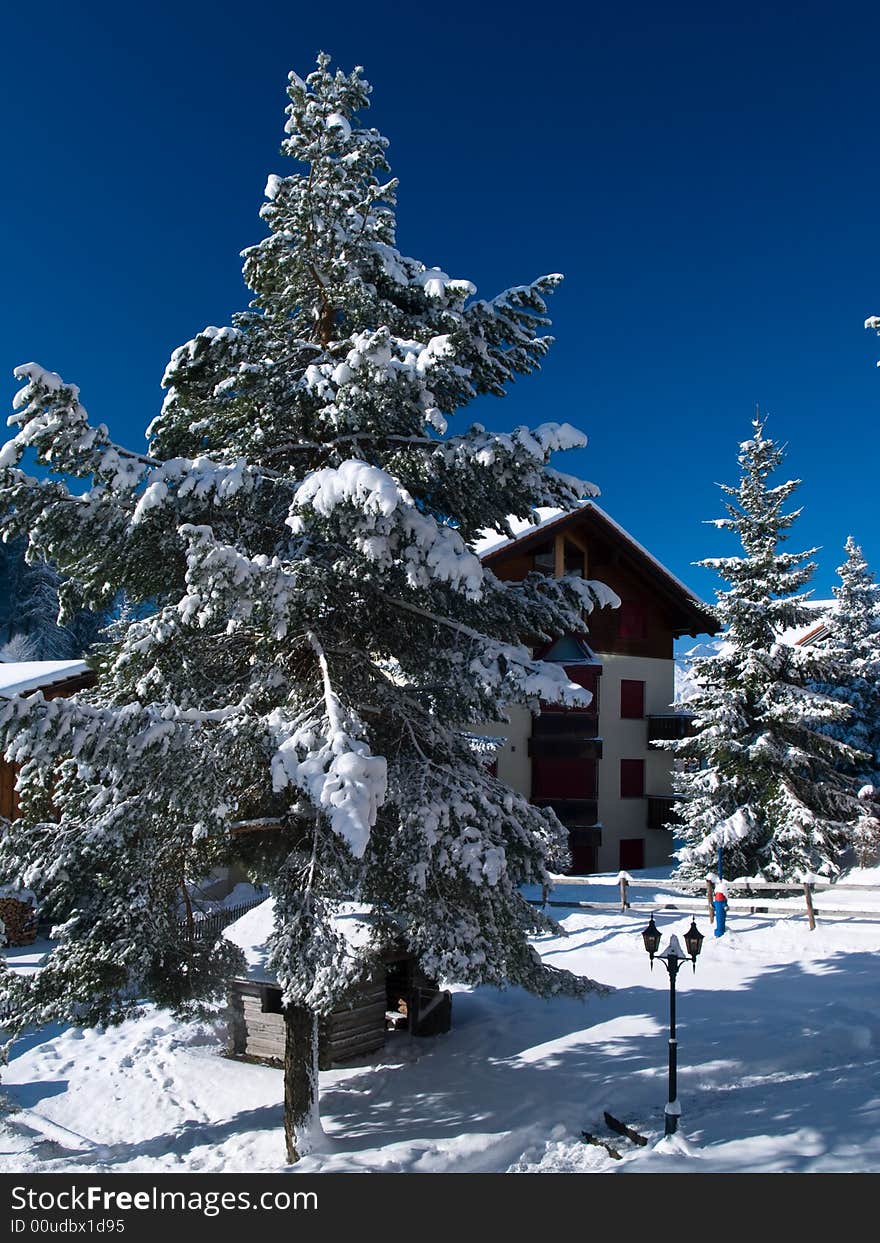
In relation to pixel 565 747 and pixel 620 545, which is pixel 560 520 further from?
pixel 565 747

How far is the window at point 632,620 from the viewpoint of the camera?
2944 centimetres

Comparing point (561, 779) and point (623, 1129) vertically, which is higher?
point (561, 779)

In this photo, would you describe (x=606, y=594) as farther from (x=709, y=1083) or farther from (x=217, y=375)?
(x=709, y=1083)

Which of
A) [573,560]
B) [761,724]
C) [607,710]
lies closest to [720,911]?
[761,724]

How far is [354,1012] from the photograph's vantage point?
13.0 m

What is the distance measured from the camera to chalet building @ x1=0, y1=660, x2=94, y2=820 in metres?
19.0

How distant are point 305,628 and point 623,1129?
6995mm

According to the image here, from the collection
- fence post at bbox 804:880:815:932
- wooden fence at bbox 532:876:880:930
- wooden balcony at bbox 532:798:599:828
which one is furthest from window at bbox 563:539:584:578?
fence post at bbox 804:880:815:932

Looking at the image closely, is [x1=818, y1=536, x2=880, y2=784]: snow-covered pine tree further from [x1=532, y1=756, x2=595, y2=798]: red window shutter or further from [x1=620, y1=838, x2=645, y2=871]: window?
[x1=532, y1=756, x2=595, y2=798]: red window shutter

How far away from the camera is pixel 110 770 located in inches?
299

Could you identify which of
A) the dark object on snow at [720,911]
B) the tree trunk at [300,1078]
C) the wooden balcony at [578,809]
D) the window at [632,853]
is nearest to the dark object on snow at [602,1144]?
the tree trunk at [300,1078]

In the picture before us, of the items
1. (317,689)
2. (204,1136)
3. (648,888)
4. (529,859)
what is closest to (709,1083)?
(529,859)

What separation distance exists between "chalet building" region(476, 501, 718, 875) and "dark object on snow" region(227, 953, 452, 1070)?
12196mm
